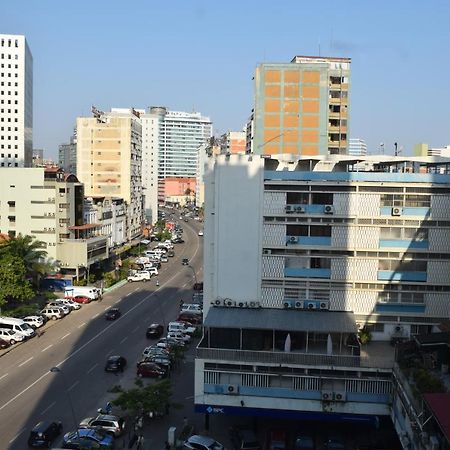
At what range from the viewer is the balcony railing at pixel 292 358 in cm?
2255

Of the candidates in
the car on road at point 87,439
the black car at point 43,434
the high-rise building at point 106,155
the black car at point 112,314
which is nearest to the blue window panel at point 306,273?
the car on road at point 87,439

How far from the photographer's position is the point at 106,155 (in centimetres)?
7838

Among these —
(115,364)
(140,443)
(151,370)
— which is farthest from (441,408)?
(115,364)

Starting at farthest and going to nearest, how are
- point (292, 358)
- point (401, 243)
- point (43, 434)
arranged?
point (401, 243) → point (292, 358) → point (43, 434)

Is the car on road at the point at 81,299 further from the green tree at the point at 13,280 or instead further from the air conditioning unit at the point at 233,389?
the air conditioning unit at the point at 233,389

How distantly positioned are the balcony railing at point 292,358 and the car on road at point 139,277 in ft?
120

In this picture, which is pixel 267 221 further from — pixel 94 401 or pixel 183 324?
pixel 183 324

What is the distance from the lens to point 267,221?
85.4ft

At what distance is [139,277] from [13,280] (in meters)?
18.9

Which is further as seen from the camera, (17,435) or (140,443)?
(17,435)

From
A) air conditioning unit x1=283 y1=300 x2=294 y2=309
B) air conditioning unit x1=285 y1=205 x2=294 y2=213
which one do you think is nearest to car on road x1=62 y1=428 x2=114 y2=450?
air conditioning unit x1=283 y1=300 x2=294 y2=309

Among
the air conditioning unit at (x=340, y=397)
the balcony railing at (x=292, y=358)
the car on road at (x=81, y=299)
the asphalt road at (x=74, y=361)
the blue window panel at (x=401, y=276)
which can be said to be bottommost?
the asphalt road at (x=74, y=361)

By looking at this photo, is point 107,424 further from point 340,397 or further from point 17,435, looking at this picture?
point 340,397

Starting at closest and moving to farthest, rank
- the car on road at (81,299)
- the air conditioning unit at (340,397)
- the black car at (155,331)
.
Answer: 1. the air conditioning unit at (340,397)
2. the black car at (155,331)
3. the car on road at (81,299)
